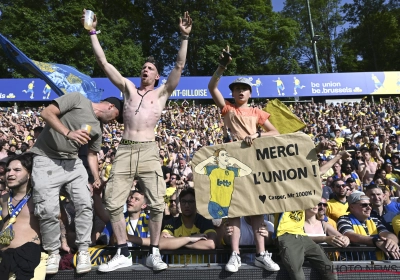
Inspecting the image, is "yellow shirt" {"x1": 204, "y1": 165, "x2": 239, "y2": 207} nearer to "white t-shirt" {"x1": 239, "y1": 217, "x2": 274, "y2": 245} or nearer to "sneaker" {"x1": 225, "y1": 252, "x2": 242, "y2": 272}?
"white t-shirt" {"x1": 239, "y1": 217, "x2": 274, "y2": 245}

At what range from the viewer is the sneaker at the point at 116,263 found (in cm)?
315

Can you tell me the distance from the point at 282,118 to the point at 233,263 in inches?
73.2

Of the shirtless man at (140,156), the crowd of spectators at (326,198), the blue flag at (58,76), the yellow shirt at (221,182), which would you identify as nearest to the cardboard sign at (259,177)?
the yellow shirt at (221,182)

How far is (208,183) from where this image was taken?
380 centimetres

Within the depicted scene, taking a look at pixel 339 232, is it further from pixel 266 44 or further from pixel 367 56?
pixel 367 56

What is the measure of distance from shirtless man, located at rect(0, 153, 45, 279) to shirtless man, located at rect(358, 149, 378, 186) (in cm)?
732

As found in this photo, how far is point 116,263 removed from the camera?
126 inches

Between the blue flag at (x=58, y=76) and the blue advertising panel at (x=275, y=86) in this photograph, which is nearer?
the blue flag at (x=58, y=76)

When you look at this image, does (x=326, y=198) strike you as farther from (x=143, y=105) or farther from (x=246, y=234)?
(x=143, y=105)

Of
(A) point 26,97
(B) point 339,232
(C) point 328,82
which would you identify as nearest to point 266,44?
(C) point 328,82

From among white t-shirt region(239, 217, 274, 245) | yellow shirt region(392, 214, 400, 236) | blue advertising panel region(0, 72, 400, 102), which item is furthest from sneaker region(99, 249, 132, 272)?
blue advertising panel region(0, 72, 400, 102)

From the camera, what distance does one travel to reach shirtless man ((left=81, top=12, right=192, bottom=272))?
3.41m

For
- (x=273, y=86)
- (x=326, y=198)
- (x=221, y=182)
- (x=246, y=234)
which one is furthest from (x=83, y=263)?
(x=273, y=86)

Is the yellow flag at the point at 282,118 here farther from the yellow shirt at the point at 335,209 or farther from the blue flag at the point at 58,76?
the blue flag at the point at 58,76
